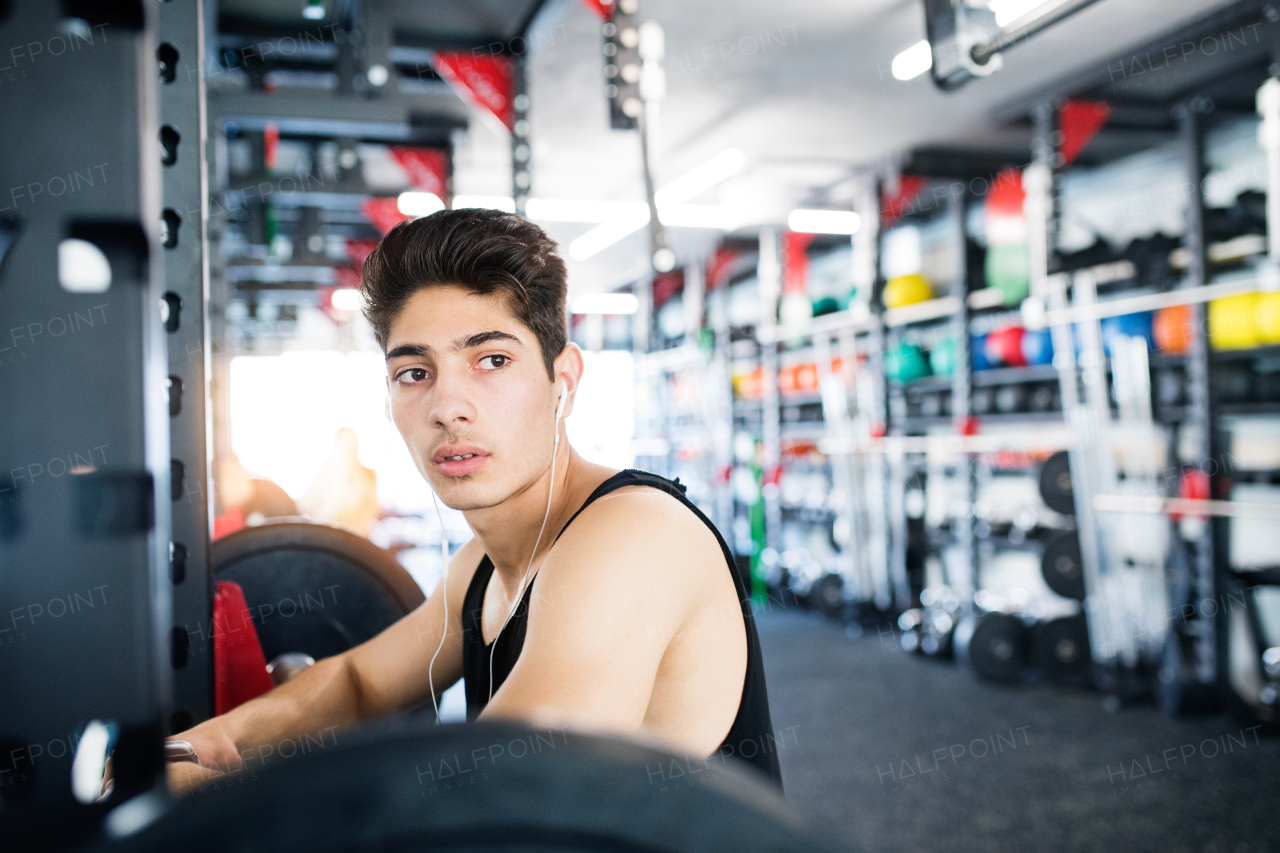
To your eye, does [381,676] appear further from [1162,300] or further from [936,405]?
[936,405]

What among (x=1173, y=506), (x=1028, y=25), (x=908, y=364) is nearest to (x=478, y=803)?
(x=1028, y=25)

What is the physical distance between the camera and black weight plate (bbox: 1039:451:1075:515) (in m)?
4.83

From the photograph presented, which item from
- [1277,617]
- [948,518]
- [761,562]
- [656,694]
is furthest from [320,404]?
[656,694]

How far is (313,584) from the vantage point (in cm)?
161

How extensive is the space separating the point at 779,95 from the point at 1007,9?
10.2 ft

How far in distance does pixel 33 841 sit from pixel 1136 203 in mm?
6589

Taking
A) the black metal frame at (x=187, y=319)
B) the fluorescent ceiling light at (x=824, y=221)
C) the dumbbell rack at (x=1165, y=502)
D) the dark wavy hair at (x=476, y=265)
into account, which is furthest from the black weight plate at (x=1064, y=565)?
the black metal frame at (x=187, y=319)

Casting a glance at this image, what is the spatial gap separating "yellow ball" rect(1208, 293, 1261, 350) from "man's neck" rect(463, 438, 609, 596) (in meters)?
4.02

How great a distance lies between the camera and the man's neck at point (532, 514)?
49.3 inches

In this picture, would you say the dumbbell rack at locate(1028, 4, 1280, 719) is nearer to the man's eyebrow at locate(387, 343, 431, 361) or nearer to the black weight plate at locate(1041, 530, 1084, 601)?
the black weight plate at locate(1041, 530, 1084, 601)

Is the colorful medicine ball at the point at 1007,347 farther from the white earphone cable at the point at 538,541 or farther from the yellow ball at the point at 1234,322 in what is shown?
the white earphone cable at the point at 538,541

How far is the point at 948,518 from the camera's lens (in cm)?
611

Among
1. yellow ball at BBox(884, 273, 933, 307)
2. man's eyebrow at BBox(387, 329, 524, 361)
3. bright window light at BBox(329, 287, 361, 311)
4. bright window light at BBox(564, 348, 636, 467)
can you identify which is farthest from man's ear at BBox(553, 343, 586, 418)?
bright window light at BBox(564, 348, 636, 467)

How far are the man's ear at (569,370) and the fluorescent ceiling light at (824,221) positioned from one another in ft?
22.1
